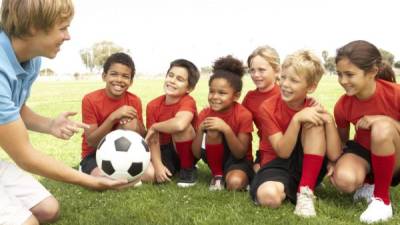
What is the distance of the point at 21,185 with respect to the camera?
12.2 ft

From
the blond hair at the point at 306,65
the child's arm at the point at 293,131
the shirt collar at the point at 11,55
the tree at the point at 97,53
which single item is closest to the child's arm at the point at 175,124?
the child's arm at the point at 293,131

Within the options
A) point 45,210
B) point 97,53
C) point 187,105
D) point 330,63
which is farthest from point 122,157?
point 97,53

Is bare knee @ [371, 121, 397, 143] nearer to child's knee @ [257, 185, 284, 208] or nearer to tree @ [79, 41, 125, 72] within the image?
child's knee @ [257, 185, 284, 208]

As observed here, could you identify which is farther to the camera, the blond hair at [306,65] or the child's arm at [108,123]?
the child's arm at [108,123]

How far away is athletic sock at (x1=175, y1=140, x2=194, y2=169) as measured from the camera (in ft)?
17.6

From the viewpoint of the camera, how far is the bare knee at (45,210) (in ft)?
12.3

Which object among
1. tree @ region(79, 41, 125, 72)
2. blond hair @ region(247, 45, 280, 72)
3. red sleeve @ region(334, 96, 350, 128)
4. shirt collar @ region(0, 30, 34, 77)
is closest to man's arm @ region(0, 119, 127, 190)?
shirt collar @ region(0, 30, 34, 77)

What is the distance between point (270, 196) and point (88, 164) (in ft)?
7.24

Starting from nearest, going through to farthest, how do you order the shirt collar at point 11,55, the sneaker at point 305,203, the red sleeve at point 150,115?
the shirt collar at point 11,55 → the sneaker at point 305,203 → the red sleeve at point 150,115

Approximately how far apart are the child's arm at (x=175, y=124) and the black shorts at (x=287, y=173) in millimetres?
1035

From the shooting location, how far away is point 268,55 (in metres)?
5.48

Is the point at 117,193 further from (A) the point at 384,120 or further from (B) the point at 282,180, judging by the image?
(A) the point at 384,120

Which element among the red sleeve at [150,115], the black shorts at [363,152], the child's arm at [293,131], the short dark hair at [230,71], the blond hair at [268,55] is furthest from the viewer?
the red sleeve at [150,115]

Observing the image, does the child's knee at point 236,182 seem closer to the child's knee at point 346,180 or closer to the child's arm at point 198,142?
the child's arm at point 198,142
